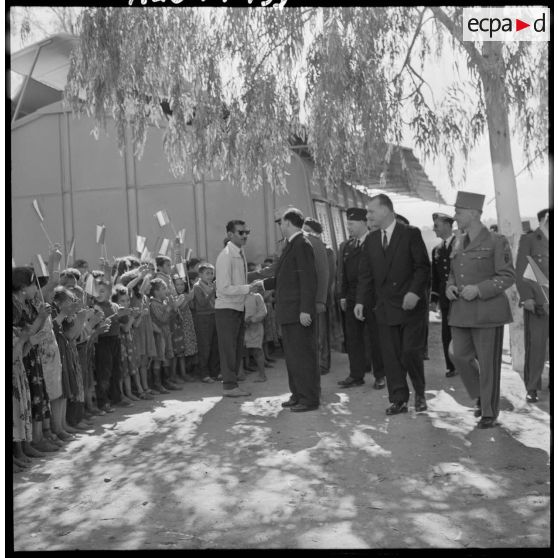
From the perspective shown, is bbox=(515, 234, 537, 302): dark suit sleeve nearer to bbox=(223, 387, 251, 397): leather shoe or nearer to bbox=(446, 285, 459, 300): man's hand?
bbox=(446, 285, 459, 300): man's hand

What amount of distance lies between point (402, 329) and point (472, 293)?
1019 mm

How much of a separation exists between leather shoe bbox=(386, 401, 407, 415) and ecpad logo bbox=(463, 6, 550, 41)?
131 inches

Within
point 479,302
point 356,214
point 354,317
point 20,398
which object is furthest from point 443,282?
point 20,398

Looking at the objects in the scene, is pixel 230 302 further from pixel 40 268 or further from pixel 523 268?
pixel 523 268

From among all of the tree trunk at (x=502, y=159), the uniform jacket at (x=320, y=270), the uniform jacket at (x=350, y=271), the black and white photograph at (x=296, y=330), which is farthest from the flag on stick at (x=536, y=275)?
the uniform jacket at (x=350, y=271)

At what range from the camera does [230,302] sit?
9164 mm

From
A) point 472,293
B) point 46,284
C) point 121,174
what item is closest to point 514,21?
point 472,293

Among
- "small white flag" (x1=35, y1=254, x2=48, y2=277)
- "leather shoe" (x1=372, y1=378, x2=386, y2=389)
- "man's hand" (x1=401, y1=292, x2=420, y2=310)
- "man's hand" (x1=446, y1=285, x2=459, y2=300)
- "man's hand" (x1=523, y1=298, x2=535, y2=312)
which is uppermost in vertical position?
"small white flag" (x1=35, y1=254, x2=48, y2=277)

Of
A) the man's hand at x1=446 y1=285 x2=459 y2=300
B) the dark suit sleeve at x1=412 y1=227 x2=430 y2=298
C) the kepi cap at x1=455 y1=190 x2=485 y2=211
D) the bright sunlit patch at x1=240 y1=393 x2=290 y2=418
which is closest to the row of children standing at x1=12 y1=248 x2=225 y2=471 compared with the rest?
the bright sunlit patch at x1=240 y1=393 x2=290 y2=418

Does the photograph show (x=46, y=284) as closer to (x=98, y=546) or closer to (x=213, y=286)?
(x=98, y=546)

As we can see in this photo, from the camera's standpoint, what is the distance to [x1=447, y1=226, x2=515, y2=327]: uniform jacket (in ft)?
22.6

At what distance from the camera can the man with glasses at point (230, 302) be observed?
29.9 ft

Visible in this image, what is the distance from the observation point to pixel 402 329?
304 inches

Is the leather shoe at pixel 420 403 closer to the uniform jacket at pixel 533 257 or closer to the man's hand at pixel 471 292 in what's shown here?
the man's hand at pixel 471 292
